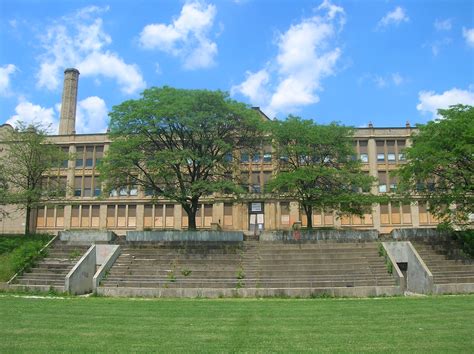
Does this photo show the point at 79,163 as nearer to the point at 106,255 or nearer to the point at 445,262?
the point at 106,255

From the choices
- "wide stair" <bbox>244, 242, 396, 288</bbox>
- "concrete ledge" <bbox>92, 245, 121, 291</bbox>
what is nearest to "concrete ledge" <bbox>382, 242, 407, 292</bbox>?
"wide stair" <bbox>244, 242, 396, 288</bbox>

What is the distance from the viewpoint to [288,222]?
2114 inches

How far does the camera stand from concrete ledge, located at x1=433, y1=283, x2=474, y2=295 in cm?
2448

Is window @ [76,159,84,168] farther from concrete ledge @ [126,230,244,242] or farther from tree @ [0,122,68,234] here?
concrete ledge @ [126,230,244,242]

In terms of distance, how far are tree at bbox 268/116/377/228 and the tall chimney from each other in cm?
3557

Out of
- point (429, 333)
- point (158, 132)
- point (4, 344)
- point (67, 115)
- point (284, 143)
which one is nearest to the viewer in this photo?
point (4, 344)

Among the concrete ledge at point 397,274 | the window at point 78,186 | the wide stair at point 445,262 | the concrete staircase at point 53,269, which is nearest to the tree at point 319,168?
the wide stair at point 445,262

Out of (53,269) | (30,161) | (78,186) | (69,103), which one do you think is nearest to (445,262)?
(53,269)

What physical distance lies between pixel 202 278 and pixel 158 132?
1198cm

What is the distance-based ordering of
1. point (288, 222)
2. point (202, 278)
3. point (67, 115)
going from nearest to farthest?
1. point (202, 278)
2. point (288, 222)
3. point (67, 115)

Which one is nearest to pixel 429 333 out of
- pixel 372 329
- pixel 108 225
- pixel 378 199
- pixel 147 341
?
pixel 372 329

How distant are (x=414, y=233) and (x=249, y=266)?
1226 cm

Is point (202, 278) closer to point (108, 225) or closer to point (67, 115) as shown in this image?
point (108, 225)

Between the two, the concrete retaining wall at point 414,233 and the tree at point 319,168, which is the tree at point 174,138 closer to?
the tree at point 319,168
